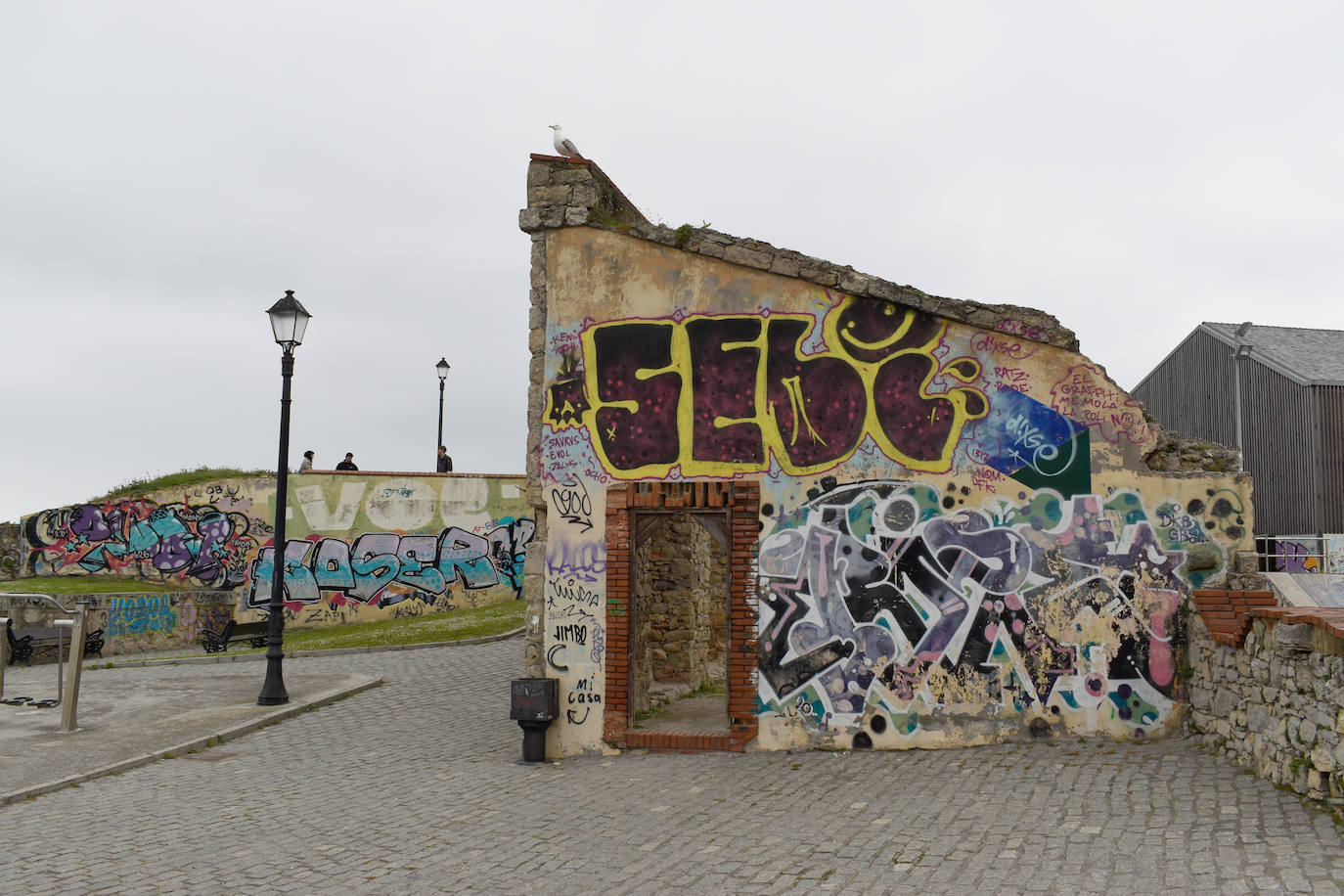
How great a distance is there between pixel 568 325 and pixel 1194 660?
6651 mm

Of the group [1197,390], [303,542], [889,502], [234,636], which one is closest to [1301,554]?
[1197,390]

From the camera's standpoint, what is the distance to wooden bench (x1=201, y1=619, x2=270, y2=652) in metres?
17.7

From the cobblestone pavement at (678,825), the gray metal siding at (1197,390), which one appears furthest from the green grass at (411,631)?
the gray metal siding at (1197,390)

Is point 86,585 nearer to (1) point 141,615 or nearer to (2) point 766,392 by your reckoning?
(1) point 141,615

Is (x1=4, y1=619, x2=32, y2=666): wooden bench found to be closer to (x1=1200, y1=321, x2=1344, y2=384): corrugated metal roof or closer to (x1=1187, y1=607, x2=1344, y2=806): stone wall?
(x1=1187, y1=607, x2=1344, y2=806): stone wall

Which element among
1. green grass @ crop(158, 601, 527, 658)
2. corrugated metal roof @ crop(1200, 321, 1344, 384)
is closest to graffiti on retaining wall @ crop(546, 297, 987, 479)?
green grass @ crop(158, 601, 527, 658)

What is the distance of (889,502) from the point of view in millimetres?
9031

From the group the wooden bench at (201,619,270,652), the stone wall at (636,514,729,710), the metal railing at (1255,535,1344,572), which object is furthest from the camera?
the metal railing at (1255,535,1344,572)

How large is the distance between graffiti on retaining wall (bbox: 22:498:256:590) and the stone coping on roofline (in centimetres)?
1629

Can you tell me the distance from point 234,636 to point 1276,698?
17.0 meters

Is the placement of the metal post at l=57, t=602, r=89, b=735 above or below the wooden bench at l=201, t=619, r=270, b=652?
above

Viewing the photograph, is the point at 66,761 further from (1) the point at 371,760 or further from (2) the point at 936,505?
(2) the point at 936,505

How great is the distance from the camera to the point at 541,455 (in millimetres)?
9695

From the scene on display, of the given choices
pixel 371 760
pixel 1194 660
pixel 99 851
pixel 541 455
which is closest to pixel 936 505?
pixel 1194 660
